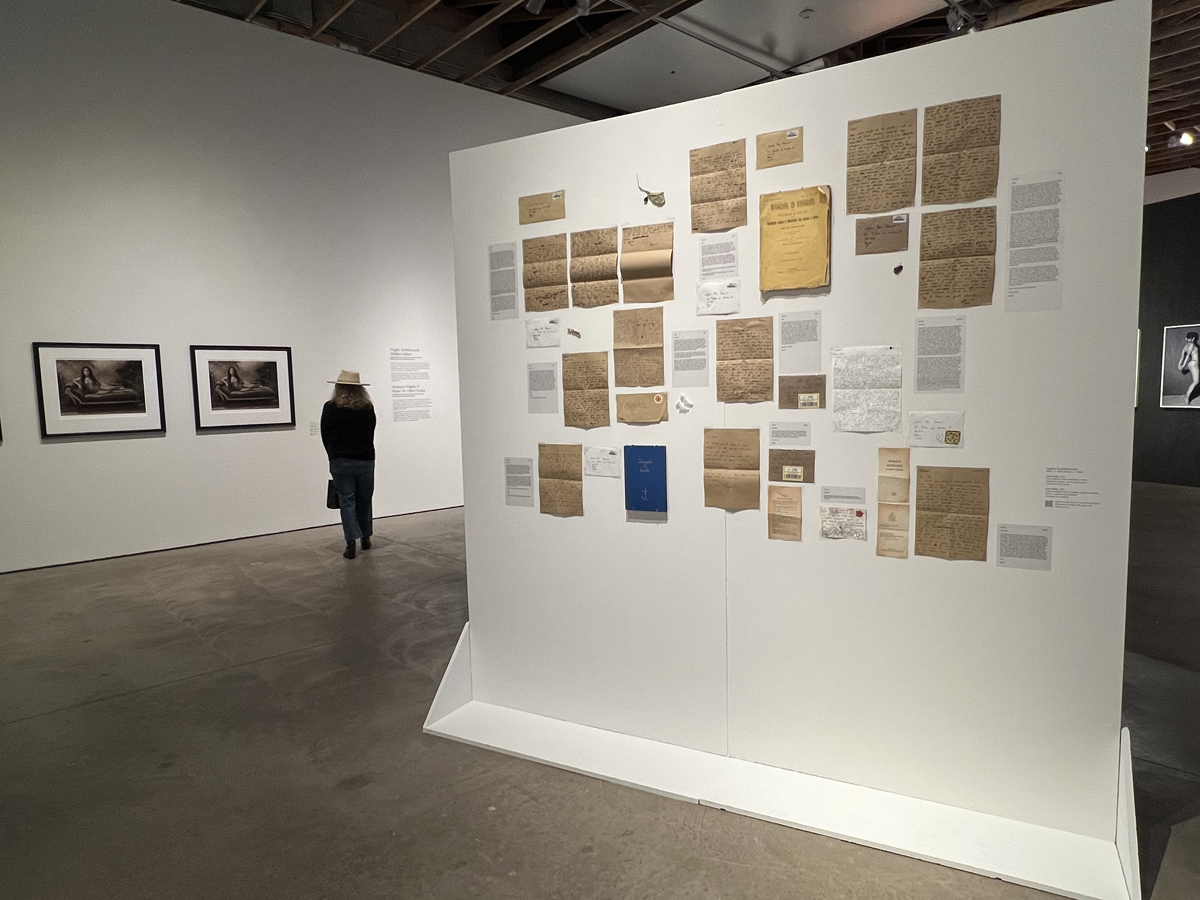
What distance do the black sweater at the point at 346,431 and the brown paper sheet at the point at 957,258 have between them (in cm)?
530

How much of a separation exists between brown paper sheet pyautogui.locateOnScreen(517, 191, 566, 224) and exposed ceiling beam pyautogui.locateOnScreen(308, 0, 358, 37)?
514 cm

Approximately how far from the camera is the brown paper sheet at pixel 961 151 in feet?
7.42

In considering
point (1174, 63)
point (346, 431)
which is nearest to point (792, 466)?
point (346, 431)

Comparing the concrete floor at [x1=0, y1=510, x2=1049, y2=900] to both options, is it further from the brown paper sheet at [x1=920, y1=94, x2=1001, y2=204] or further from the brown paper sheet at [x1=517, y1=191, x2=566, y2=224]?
the brown paper sheet at [x1=517, y1=191, x2=566, y2=224]

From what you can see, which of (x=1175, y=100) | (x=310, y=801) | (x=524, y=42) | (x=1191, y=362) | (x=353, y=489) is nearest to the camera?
(x=310, y=801)

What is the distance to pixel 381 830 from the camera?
255 centimetres

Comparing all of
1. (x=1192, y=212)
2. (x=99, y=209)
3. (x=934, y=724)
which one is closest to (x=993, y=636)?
(x=934, y=724)

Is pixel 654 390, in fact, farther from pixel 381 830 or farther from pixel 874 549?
pixel 381 830

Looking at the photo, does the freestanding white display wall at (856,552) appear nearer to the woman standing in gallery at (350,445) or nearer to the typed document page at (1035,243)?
the typed document page at (1035,243)

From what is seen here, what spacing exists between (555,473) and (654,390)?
1.94ft

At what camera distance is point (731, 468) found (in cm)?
276

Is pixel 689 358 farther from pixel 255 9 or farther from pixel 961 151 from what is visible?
pixel 255 9

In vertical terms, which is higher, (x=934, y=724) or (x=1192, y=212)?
(x=1192, y=212)

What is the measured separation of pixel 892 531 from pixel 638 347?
1166mm
